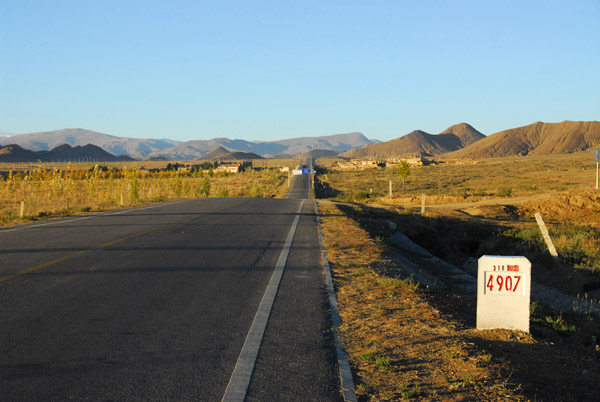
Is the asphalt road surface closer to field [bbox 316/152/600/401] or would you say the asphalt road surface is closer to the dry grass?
the dry grass

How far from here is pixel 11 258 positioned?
10.8 metres

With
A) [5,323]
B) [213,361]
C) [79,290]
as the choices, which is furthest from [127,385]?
[79,290]

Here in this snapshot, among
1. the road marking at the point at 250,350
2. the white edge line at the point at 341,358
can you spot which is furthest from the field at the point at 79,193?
the white edge line at the point at 341,358

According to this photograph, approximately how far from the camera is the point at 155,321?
21.6ft

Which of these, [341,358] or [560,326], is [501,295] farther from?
[560,326]

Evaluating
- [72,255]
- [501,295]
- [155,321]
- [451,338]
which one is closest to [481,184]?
[72,255]

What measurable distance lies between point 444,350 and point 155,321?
351 centimetres

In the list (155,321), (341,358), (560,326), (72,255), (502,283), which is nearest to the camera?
(341,358)

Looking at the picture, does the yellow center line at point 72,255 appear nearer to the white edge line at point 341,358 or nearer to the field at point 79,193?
the white edge line at point 341,358

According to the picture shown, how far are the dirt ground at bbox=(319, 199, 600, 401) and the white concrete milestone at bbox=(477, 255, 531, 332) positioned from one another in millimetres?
151

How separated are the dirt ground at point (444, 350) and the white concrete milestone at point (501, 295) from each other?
151mm

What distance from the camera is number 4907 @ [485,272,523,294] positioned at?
6426 millimetres

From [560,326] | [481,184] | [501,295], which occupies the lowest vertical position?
[560,326]

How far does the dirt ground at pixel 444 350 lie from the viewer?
4641 mm
